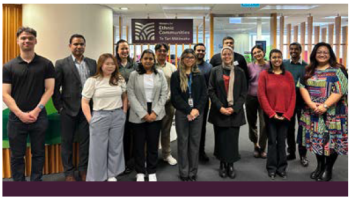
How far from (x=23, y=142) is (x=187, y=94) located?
5.04ft

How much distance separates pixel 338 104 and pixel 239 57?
45.9 inches

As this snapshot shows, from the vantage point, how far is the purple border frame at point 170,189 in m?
2.36

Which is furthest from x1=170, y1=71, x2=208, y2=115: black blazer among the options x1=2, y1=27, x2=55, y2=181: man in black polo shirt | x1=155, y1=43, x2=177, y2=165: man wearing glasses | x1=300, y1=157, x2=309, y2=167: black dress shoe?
x1=300, y1=157, x2=309, y2=167: black dress shoe

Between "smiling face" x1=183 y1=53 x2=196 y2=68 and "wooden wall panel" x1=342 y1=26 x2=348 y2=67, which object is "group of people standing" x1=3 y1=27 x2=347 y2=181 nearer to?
"smiling face" x1=183 y1=53 x2=196 y2=68

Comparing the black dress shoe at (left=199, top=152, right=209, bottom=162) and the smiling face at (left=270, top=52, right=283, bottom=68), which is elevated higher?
the smiling face at (left=270, top=52, right=283, bottom=68)

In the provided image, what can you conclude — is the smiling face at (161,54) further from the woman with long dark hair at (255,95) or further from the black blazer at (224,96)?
the woman with long dark hair at (255,95)

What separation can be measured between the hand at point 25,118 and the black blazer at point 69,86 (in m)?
0.31

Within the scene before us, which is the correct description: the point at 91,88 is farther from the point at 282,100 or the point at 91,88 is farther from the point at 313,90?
the point at 313,90

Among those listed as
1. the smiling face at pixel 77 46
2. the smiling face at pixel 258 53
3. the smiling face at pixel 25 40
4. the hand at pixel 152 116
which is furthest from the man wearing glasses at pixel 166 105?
the smiling face at pixel 25 40

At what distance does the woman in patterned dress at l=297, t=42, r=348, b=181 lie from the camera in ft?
8.64

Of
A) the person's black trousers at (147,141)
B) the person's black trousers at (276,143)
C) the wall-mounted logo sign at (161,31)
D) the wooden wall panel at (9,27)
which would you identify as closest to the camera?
the person's black trousers at (147,141)

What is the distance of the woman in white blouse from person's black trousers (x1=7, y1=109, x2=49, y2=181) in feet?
1.40

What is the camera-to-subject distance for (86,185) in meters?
2.57

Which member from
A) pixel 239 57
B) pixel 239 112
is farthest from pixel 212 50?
pixel 239 112
